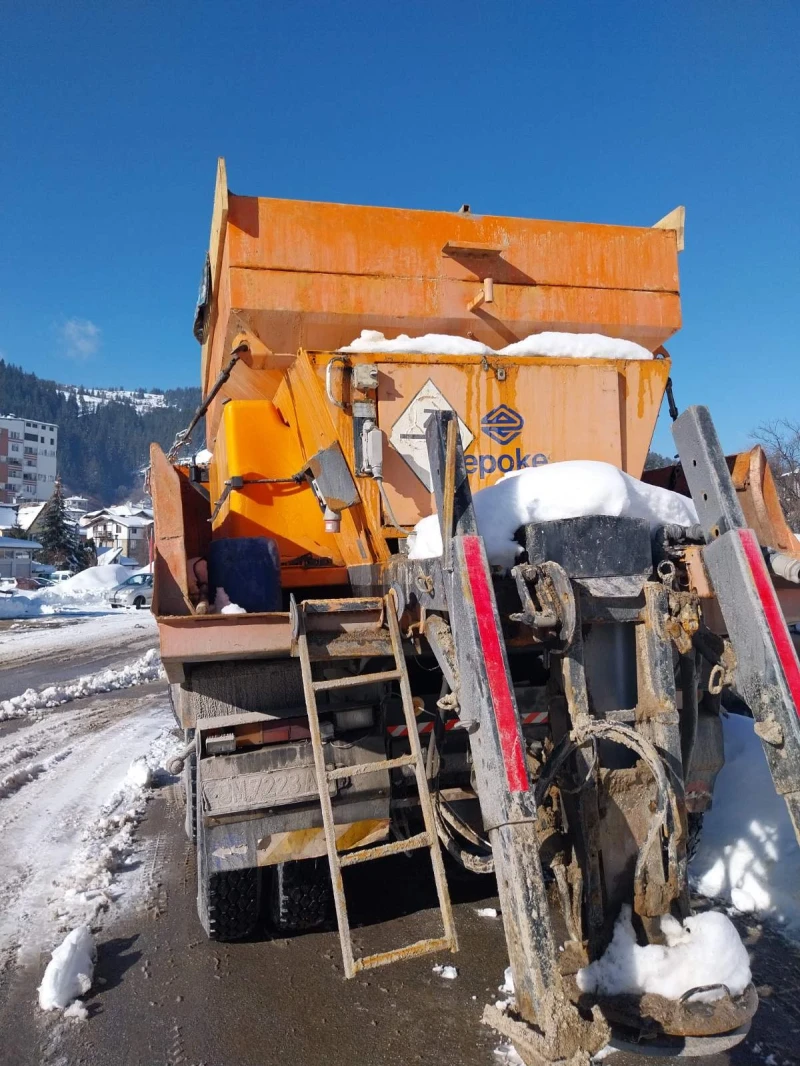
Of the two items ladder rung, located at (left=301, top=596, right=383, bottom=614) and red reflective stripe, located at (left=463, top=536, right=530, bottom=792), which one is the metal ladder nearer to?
ladder rung, located at (left=301, top=596, right=383, bottom=614)

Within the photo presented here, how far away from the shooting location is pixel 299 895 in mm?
→ 3535

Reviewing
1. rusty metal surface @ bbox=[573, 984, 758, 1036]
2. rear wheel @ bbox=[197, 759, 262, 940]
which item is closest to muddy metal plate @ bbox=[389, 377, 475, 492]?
rear wheel @ bbox=[197, 759, 262, 940]

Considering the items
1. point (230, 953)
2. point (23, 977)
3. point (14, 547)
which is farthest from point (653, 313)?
point (14, 547)

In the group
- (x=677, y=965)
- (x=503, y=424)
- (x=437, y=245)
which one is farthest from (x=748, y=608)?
(x=437, y=245)

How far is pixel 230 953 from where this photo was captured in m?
3.45

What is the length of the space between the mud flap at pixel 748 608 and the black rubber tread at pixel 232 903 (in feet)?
7.93

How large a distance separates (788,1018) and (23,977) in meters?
3.18

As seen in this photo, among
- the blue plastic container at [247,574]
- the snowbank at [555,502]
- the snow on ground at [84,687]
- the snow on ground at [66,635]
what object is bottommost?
the snow on ground at [66,635]

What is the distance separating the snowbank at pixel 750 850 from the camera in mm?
3738

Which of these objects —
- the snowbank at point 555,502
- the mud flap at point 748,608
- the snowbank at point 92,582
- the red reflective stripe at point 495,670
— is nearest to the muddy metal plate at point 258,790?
the snowbank at point 555,502

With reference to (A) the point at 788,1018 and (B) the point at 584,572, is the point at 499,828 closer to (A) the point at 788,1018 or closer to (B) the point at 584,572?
(B) the point at 584,572

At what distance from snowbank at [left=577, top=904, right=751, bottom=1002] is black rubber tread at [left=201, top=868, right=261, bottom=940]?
1871 mm

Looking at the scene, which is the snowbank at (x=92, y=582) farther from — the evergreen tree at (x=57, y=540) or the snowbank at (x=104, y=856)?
the snowbank at (x=104, y=856)

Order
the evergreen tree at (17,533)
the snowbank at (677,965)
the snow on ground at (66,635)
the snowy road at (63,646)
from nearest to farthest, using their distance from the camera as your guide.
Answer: the snowbank at (677,965)
the snowy road at (63,646)
the snow on ground at (66,635)
the evergreen tree at (17,533)
